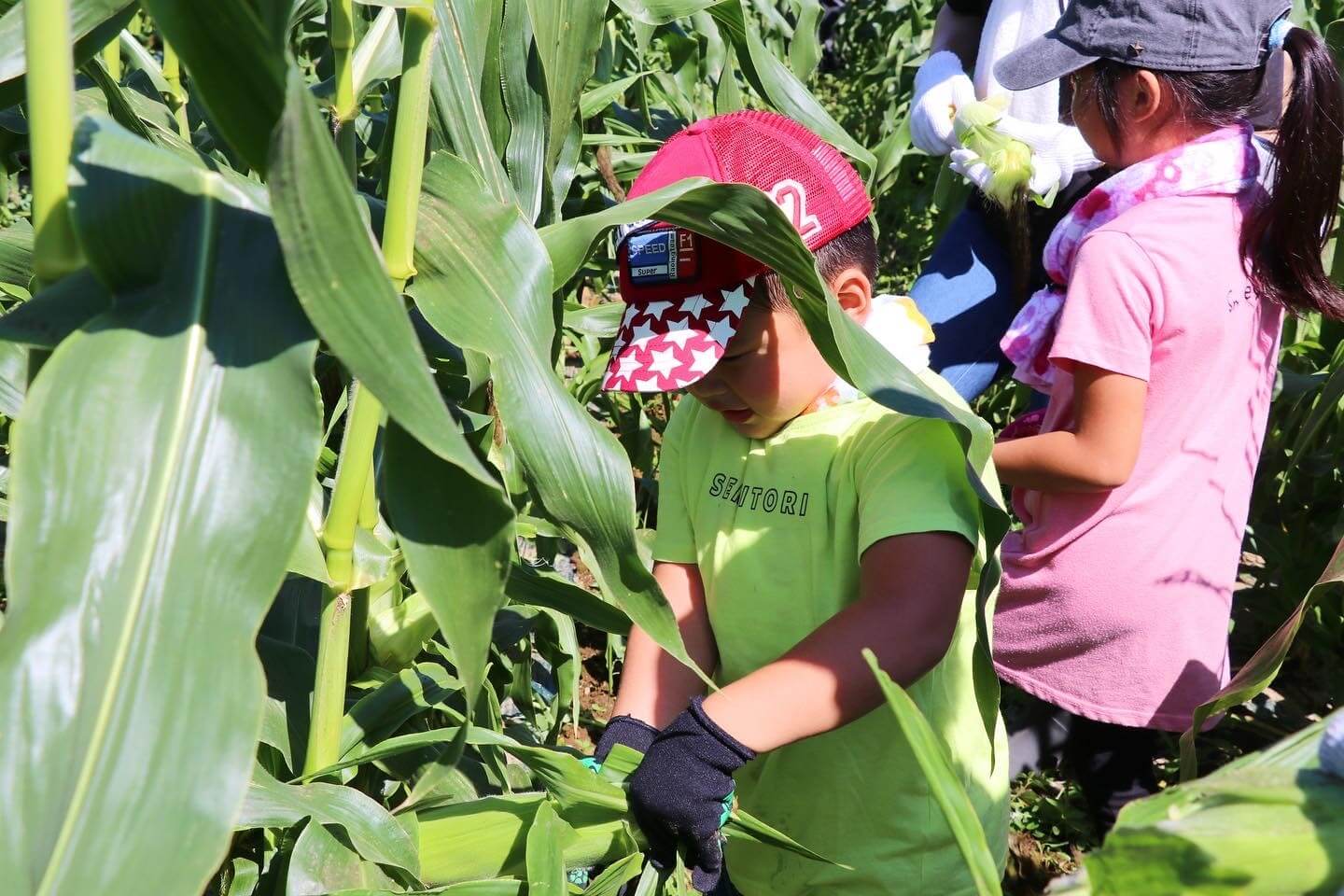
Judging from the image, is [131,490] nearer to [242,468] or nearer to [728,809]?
[242,468]

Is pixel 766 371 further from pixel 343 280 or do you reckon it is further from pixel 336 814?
pixel 343 280

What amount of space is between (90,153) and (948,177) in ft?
7.22

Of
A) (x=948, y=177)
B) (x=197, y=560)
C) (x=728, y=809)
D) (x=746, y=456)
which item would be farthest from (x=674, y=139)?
(x=948, y=177)

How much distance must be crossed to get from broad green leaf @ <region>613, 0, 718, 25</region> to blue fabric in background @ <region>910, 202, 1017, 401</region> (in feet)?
2.78

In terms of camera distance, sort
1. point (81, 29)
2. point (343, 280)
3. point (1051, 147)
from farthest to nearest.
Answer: point (1051, 147) < point (81, 29) < point (343, 280)

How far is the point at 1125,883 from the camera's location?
0.40m

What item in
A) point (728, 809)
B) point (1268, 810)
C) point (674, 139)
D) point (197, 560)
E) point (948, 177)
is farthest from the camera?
point (948, 177)

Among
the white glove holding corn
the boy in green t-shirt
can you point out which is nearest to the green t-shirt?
the boy in green t-shirt

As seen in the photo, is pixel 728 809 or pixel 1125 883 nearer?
pixel 1125 883

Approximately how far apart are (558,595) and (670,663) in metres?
0.24

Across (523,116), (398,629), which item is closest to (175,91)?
(523,116)

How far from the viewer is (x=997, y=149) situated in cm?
165

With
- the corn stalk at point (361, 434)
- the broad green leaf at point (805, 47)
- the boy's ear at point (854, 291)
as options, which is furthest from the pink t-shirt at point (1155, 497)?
the broad green leaf at point (805, 47)

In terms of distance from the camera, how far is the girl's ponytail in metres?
1.34
